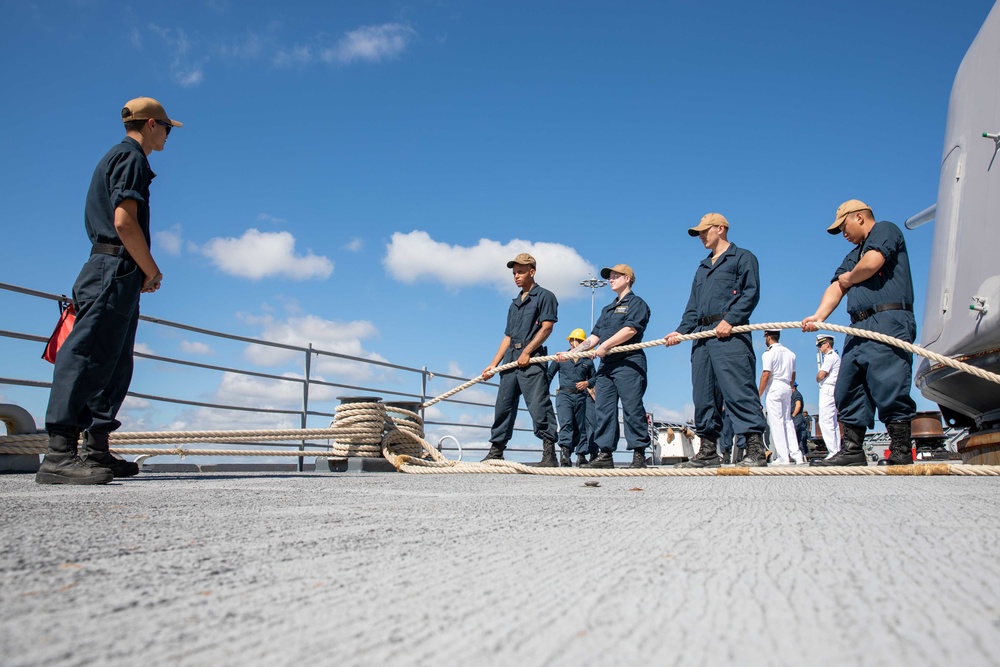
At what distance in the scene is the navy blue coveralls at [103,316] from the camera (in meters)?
2.82

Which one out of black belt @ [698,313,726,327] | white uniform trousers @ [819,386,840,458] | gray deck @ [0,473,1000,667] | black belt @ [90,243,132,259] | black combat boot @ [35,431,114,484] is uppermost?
black belt @ [698,313,726,327]

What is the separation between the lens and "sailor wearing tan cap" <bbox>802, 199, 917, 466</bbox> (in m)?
4.09

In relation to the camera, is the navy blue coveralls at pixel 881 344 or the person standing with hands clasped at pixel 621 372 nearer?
the navy blue coveralls at pixel 881 344

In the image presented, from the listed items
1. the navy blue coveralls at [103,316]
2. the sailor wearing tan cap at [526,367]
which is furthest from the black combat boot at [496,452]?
the navy blue coveralls at [103,316]

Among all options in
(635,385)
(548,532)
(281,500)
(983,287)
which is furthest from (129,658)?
(635,385)

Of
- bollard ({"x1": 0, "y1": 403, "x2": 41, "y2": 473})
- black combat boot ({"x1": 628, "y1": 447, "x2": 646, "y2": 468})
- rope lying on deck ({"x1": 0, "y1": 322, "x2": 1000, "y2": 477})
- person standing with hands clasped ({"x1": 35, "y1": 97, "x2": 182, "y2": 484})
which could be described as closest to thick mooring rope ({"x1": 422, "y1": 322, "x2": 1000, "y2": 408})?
rope lying on deck ({"x1": 0, "y1": 322, "x2": 1000, "y2": 477})

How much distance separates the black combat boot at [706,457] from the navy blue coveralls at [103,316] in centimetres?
337

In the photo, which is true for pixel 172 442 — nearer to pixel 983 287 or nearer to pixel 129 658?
pixel 129 658

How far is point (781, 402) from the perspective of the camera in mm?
8141

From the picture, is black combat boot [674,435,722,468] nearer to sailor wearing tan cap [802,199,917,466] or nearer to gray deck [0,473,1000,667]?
sailor wearing tan cap [802,199,917,466]

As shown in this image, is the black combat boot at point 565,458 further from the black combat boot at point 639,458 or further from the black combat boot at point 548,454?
the black combat boot at point 639,458

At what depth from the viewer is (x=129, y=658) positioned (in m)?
0.62

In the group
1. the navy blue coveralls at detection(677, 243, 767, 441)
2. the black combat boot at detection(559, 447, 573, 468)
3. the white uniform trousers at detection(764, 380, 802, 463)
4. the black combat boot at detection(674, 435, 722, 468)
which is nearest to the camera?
the navy blue coveralls at detection(677, 243, 767, 441)

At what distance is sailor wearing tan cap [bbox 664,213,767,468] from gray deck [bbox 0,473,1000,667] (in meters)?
2.89
